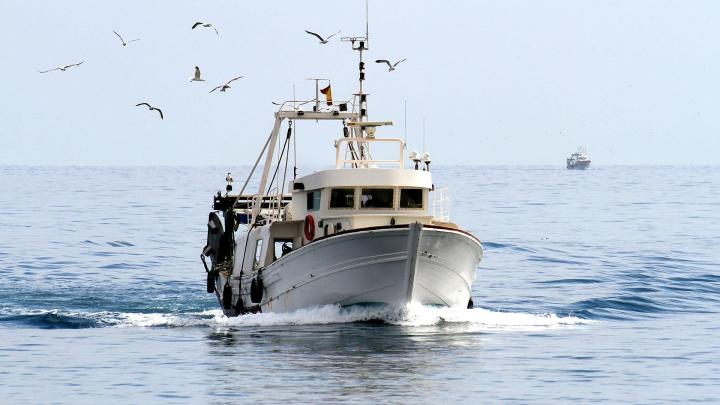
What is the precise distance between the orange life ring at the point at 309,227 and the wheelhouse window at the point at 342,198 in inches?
28.2

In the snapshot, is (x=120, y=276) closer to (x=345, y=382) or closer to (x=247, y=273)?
(x=247, y=273)

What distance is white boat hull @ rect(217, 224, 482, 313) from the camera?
3472 cm

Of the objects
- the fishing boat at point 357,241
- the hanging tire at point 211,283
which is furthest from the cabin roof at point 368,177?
the hanging tire at point 211,283

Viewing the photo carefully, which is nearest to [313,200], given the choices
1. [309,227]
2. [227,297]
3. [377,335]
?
[309,227]

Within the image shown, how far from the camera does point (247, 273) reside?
41125mm

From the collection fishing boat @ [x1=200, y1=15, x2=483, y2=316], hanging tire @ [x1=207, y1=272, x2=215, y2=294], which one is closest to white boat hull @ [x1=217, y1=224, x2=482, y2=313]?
fishing boat @ [x1=200, y1=15, x2=483, y2=316]

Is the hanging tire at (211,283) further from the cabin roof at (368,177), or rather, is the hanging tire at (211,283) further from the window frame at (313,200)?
the cabin roof at (368,177)

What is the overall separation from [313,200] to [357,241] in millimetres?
3906

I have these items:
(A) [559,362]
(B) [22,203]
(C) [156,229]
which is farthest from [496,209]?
(A) [559,362]

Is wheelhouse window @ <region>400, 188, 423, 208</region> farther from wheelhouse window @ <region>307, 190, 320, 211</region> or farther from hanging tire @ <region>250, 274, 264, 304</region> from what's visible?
hanging tire @ <region>250, 274, 264, 304</region>

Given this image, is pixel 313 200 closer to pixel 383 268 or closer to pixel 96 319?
pixel 383 268

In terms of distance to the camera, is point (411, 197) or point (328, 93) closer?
point (411, 197)

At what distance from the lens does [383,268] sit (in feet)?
116

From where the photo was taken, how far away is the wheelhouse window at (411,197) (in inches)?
1474
